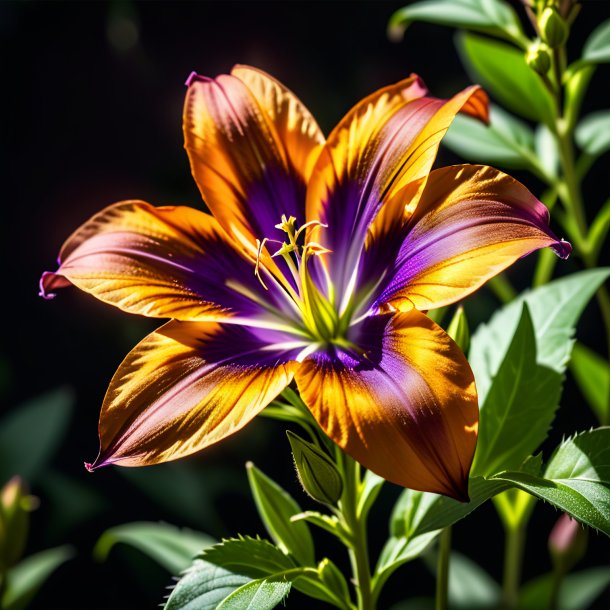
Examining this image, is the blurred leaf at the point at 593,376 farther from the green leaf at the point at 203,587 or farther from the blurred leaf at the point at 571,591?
the green leaf at the point at 203,587

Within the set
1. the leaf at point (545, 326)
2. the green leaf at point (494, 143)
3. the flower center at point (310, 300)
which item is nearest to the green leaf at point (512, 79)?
the green leaf at point (494, 143)

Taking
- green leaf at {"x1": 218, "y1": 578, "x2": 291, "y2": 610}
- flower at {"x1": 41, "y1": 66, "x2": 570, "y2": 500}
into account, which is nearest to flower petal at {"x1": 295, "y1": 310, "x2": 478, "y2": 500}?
flower at {"x1": 41, "y1": 66, "x2": 570, "y2": 500}

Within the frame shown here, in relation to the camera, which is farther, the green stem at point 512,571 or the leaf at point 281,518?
the green stem at point 512,571

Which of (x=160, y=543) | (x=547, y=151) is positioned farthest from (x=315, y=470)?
(x=547, y=151)

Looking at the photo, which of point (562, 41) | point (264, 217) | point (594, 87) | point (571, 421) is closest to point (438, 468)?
point (264, 217)

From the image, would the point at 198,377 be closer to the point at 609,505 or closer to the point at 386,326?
the point at 386,326
